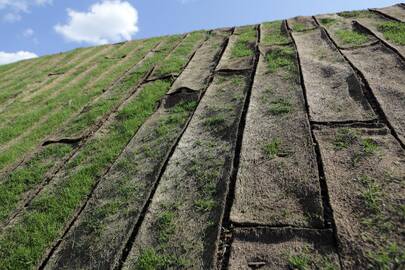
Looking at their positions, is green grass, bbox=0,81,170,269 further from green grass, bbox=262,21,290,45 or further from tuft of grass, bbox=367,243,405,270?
green grass, bbox=262,21,290,45

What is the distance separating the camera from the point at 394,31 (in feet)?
21.1

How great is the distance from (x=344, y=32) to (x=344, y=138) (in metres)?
3.97

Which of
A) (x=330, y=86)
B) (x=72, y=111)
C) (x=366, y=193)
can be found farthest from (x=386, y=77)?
(x=72, y=111)

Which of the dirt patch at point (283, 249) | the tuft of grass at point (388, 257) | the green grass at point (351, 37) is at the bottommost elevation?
the dirt patch at point (283, 249)

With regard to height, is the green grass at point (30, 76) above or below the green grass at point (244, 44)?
below

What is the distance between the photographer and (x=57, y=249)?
319cm

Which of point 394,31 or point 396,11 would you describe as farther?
point 396,11

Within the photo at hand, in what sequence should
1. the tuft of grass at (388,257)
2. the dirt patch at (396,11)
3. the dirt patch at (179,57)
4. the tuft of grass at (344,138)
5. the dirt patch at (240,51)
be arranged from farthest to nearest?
1. the dirt patch at (396,11)
2. the dirt patch at (179,57)
3. the dirt patch at (240,51)
4. the tuft of grass at (344,138)
5. the tuft of grass at (388,257)

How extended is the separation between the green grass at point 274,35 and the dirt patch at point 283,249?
192 inches

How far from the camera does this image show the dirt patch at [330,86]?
4137 millimetres

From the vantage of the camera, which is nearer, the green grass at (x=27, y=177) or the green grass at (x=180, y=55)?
the green grass at (x=27, y=177)

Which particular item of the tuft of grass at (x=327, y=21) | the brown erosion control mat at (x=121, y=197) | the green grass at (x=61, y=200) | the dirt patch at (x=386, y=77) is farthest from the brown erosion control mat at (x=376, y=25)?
the green grass at (x=61, y=200)

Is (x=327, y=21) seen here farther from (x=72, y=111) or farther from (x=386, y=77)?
(x=72, y=111)

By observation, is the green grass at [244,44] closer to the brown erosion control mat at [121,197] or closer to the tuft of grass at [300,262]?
the brown erosion control mat at [121,197]
